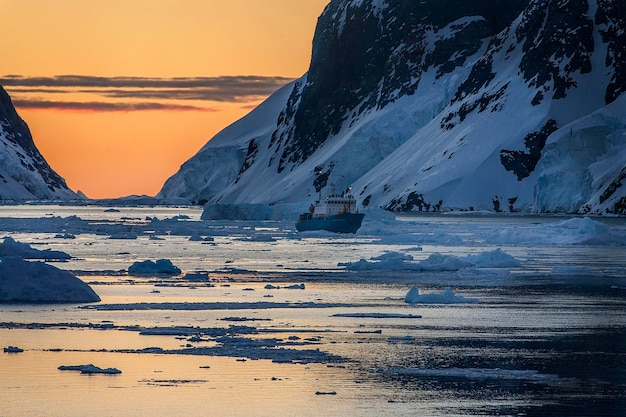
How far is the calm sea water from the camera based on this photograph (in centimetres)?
2383

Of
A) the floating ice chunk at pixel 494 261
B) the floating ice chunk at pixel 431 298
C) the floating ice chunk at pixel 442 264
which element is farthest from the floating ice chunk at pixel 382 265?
the floating ice chunk at pixel 431 298

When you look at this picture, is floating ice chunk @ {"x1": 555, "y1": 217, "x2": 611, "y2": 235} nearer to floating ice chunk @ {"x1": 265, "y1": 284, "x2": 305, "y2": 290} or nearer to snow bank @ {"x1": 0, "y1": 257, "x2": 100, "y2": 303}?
floating ice chunk @ {"x1": 265, "y1": 284, "x2": 305, "y2": 290}

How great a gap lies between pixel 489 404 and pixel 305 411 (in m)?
3.18

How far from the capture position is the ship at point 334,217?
97812 mm

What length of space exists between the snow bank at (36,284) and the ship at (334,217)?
59047 mm

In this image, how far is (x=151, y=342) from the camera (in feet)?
99.5

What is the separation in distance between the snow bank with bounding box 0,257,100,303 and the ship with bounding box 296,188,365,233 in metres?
59.0

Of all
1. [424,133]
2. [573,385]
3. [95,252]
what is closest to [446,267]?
[95,252]

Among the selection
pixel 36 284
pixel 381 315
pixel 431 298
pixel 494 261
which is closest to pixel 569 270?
pixel 494 261

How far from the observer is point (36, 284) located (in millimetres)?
38500

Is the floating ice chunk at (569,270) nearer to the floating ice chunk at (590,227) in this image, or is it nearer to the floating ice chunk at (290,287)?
the floating ice chunk at (290,287)

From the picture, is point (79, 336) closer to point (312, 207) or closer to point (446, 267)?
point (446, 267)

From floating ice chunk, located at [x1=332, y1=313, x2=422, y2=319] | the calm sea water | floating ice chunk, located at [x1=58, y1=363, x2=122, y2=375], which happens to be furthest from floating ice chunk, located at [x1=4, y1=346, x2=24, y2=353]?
floating ice chunk, located at [x1=332, y1=313, x2=422, y2=319]

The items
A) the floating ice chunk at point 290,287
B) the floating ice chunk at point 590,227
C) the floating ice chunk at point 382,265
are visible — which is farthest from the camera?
the floating ice chunk at point 590,227
